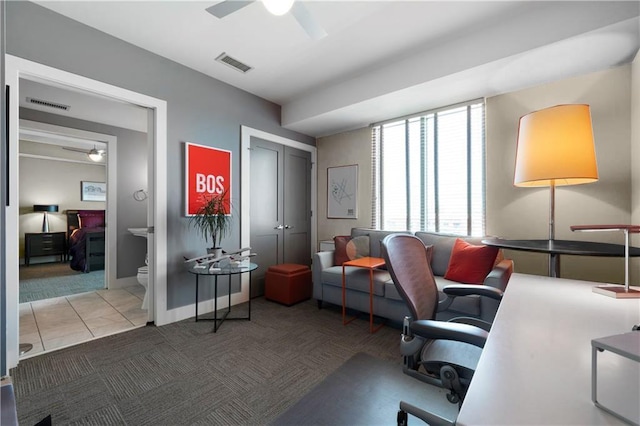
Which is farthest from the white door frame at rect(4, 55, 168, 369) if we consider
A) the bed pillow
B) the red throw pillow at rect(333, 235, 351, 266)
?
the bed pillow

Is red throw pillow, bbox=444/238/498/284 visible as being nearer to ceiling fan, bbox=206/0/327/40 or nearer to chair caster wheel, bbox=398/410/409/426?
chair caster wheel, bbox=398/410/409/426

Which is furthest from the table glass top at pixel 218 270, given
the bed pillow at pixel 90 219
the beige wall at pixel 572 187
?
the bed pillow at pixel 90 219

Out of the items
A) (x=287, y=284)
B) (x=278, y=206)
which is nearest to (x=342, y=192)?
(x=278, y=206)

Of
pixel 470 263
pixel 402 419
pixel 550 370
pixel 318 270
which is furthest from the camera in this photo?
pixel 318 270

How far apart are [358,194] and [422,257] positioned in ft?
8.55

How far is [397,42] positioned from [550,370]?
9.16ft

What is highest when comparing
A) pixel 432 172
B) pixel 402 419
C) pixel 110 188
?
pixel 432 172

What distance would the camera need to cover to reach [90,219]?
20.6ft

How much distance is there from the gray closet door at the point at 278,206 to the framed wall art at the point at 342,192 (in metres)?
0.38

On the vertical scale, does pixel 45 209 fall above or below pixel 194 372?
above

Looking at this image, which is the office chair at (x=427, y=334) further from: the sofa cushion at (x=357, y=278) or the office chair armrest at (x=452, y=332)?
the sofa cushion at (x=357, y=278)

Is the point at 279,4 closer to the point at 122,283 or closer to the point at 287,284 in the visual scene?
the point at 287,284

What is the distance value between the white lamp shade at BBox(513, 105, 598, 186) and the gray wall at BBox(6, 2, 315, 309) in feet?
9.93

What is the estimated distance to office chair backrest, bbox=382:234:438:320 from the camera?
1.22m
